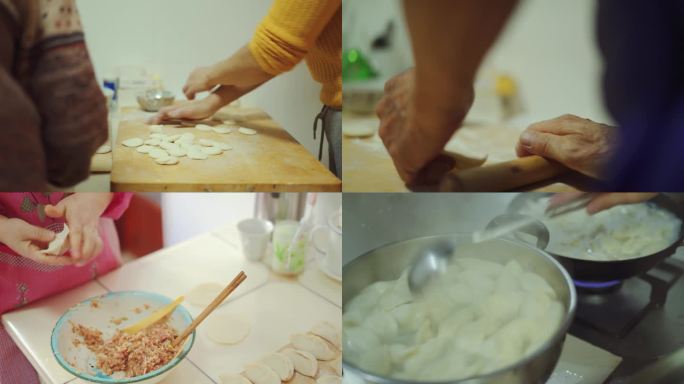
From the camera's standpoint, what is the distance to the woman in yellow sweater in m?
0.69

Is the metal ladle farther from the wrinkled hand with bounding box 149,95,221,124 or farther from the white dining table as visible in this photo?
the wrinkled hand with bounding box 149,95,221,124

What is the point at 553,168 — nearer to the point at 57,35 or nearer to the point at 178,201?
the point at 178,201

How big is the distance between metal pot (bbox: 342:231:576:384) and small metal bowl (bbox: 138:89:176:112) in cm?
35

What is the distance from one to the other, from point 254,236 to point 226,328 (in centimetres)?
20

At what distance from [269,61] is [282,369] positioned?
1.63ft

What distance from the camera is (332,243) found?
1060 millimetres

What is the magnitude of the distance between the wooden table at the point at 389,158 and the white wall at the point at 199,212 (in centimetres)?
23

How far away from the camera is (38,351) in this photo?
84 cm

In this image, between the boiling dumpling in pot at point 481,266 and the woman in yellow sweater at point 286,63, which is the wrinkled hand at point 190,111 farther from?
the boiling dumpling in pot at point 481,266

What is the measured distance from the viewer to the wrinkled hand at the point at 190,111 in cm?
73

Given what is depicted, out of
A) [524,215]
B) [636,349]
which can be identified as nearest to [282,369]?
[524,215]

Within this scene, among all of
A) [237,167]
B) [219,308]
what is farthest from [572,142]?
[219,308]

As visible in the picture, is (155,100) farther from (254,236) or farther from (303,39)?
(254,236)

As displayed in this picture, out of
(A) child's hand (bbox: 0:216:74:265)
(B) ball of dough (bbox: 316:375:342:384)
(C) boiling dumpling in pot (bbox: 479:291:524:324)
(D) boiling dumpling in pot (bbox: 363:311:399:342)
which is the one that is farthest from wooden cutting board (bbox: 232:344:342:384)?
(A) child's hand (bbox: 0:216:74:265)
